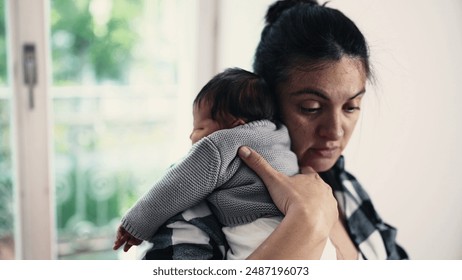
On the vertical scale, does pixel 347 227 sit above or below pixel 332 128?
below

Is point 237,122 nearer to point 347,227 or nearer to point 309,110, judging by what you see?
point 309,110

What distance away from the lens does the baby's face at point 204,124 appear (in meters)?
0.73

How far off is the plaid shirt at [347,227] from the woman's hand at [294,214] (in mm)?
79

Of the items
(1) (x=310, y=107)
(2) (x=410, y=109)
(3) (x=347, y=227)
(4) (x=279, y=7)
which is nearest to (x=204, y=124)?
(1) (x=310, y=107)

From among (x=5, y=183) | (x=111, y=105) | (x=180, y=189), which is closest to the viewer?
(x=180, y=189)

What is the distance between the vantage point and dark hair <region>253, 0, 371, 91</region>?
789 mm

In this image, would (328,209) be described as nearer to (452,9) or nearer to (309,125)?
(309,125)

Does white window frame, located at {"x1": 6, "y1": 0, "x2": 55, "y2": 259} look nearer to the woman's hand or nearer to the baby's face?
the baby's face

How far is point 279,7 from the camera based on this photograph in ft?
2.91

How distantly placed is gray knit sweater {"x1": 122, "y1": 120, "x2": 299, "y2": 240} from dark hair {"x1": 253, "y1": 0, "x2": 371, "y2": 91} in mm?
177

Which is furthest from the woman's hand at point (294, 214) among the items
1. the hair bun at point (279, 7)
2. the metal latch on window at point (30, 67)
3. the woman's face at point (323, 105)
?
the metal latch on window at point (30, 67)

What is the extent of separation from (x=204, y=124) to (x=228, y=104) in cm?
6

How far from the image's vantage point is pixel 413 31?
3.21 feet
